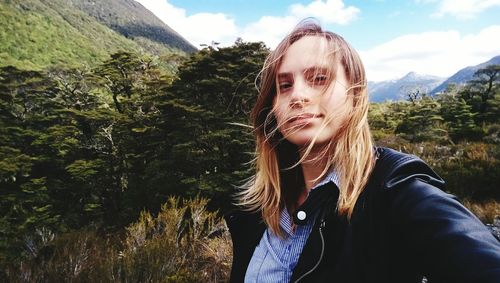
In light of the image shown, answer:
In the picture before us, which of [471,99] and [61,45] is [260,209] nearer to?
[471,99]

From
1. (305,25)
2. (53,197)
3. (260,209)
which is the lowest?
(53,197)

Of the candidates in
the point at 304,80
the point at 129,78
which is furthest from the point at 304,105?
the point at 129,78

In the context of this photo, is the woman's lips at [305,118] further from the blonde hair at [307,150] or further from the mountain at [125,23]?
the mountain at [125,23]

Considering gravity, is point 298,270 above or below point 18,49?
above

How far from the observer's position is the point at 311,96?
0.85m

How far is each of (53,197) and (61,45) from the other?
4034cm

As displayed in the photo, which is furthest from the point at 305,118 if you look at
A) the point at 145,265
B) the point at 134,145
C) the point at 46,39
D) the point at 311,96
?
the point at 46,39

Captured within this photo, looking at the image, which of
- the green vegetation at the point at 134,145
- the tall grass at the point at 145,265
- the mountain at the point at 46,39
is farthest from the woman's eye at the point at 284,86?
the mountain at the point at 46,39

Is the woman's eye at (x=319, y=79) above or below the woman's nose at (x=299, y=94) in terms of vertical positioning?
above

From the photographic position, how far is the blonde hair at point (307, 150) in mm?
779

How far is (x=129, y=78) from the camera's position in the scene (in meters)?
18.4

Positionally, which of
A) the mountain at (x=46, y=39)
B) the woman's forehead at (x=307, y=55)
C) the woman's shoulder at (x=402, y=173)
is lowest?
the mountain at (x=46, y=39)

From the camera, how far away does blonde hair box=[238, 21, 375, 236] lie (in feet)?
2.56

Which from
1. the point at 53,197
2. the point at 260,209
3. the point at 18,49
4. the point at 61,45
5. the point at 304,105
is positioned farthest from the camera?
the point at 61,45
